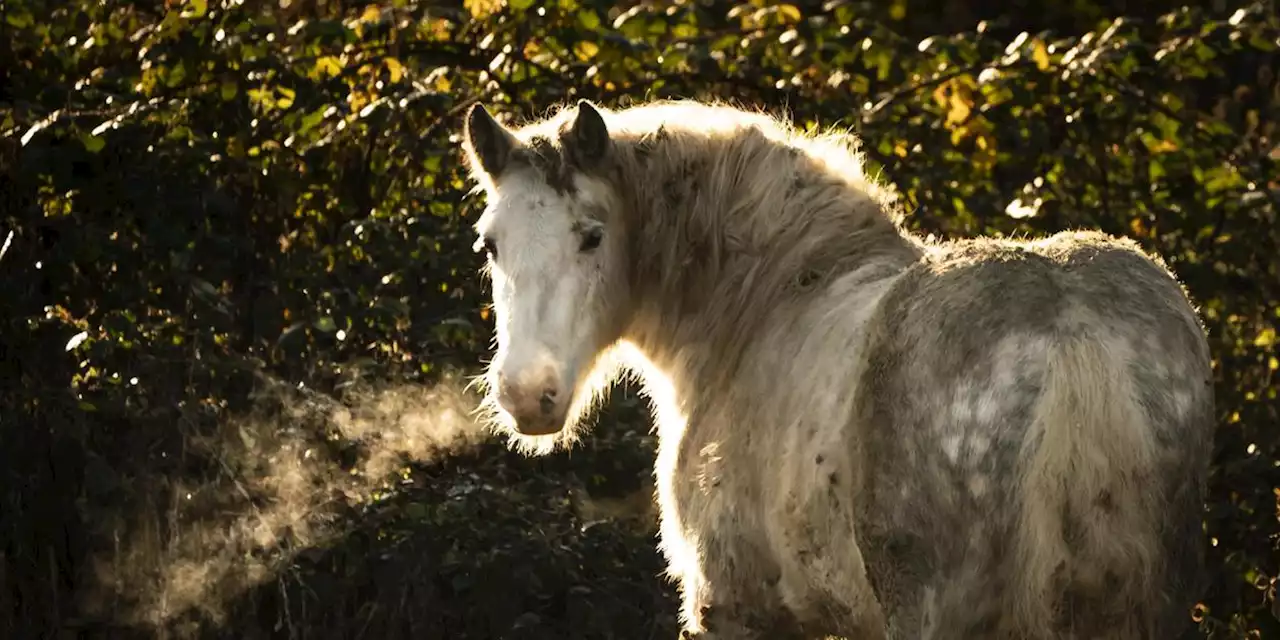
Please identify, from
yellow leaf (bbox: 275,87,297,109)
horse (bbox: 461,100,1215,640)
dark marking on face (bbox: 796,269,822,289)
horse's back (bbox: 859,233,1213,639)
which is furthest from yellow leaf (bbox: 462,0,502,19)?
horse's back (bbox: 859,233,1213,639)

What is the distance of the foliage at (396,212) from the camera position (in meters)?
6.67

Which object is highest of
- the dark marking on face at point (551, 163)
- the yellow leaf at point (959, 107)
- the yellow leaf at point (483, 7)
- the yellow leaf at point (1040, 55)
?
the yellow leaf at point (483, 7)

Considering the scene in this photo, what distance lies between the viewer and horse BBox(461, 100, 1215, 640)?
11.4ft

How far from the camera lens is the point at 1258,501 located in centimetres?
682

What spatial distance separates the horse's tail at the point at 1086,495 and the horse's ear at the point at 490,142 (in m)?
1.86

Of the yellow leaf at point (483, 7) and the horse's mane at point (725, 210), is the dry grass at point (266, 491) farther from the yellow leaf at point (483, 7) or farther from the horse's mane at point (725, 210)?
the horse's mane at point (725, 210)

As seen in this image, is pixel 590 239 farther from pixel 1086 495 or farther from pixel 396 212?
pixel 396 212

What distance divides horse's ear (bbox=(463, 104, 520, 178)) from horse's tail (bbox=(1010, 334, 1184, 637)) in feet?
6.10

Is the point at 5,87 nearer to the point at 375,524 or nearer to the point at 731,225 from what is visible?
the point at 375,524

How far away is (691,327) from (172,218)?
334 cm

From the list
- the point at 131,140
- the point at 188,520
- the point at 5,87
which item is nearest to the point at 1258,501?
the point at 188,520

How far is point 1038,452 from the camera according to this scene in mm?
3453

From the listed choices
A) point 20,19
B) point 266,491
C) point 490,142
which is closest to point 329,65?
point 20,19

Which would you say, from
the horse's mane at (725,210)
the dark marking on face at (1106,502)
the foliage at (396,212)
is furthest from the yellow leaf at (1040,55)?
the dark marking on face at (1106,502)
